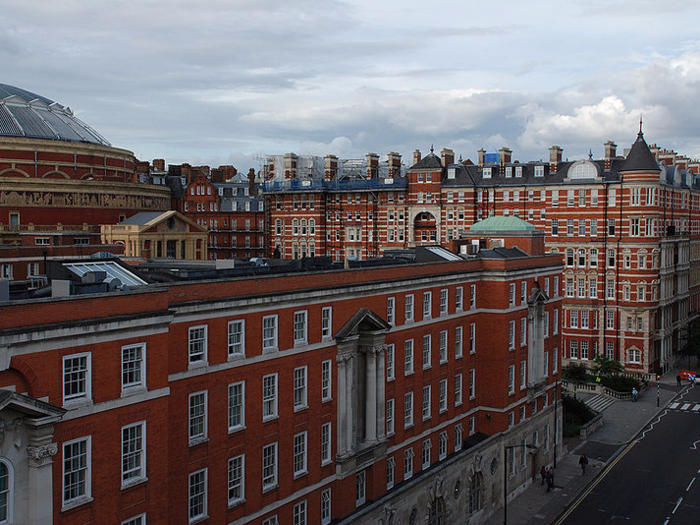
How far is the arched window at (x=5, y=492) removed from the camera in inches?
835

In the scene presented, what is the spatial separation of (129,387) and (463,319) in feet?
99.6

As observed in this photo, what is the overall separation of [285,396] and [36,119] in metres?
64.0

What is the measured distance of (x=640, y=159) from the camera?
86.4 meters

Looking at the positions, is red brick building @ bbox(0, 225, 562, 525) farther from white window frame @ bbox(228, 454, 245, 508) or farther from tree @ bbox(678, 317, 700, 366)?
tree @ bbox(678, 317, 700, 366)

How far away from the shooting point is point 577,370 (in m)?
84.6

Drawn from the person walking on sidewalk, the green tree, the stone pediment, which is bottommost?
the person walking on sidewalk

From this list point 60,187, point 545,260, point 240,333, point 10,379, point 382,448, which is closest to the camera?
point 10,379

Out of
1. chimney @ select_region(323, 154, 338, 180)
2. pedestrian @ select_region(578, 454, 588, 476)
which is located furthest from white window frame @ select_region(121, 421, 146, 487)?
chimney @ select_region(323, 154, 338, 180)

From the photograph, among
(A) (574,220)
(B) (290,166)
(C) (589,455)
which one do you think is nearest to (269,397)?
(C) (589,455)

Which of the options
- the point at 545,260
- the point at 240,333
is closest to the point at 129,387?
the point at 240,333

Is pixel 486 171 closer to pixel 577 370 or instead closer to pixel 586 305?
pixel 586 305

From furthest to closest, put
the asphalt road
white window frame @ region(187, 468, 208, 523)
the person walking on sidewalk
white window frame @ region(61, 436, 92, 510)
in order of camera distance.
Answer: the person walking on sidewalk
the asphalt road
white window frame @ region(187, 468, 208, 523)
white window frame @ region(61, 436, 92, 510)

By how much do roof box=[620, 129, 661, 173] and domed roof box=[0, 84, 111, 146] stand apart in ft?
213

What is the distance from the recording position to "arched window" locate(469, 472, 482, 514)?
5047 cm
